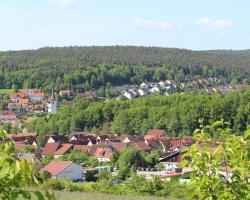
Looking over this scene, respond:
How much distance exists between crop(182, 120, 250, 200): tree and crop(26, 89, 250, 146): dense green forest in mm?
47269

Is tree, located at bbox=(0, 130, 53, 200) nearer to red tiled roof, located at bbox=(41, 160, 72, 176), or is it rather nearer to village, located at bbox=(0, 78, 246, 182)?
village, located at bbox=(0, 78, 246, 182)

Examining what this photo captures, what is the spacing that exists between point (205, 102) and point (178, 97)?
418 centimetres

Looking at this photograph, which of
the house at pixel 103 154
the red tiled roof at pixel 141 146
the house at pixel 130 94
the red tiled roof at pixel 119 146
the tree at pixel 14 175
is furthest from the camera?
the house at pixel 130 94

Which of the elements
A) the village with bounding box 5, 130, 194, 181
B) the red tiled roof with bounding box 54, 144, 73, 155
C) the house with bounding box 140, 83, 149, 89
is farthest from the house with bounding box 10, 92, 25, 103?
the red tiled roof with bounding box 54, 144, 73, 155

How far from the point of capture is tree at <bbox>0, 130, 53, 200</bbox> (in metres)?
2.32

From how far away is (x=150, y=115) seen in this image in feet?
183

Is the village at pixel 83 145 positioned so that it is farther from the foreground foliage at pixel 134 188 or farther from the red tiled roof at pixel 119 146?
the foreground foliage at pixel 134 188

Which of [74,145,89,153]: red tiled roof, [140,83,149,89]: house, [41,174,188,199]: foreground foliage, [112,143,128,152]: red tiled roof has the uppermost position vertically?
[41,174,188,199]: foreground foliage

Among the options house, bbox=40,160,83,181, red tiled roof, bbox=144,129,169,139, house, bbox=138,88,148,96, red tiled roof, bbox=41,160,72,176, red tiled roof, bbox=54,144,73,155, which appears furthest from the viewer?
house, bbox=138,88,148,96

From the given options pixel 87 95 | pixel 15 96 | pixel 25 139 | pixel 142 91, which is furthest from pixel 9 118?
pixel 142 91

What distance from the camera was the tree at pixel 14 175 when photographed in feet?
7.63

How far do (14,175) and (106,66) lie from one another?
10696 cm

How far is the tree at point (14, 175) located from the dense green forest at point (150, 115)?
48.0m

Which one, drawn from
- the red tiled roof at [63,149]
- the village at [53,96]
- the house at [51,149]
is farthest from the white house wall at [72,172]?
the village at [53,96]
